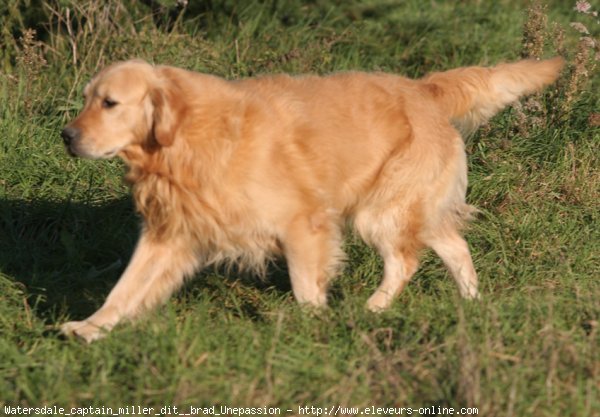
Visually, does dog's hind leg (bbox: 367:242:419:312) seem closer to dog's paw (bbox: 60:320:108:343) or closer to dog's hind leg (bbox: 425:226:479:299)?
dog's hind leg (bbox: 425:226:479:299)

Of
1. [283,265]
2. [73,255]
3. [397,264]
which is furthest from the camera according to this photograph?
[283,265]

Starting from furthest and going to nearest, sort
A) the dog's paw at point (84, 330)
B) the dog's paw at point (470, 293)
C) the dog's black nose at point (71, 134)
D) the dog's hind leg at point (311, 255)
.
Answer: the dog's hind leg at point (311, 255) < the dog's paw at point (470, 293) < the dog's black nose at point (71, 134) < the dog's paw at point (84, 330)

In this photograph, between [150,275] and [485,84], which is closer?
[150,275]

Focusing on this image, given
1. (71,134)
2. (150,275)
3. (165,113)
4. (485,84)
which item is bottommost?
(150,275)

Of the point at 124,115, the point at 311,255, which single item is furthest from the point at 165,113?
the point at 311,255

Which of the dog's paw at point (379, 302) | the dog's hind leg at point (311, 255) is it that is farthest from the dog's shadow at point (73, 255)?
the dog's paw at point (379, 302)

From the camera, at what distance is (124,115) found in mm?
4543

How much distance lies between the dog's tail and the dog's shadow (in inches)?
53.3

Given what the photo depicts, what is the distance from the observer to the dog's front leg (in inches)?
191

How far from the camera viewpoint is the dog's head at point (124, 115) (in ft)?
14.8

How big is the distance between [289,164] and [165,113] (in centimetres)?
66

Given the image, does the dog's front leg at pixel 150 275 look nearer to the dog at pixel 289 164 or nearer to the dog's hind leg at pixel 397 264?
the dog at pixel 289 164

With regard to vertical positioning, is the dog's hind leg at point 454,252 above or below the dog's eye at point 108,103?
below

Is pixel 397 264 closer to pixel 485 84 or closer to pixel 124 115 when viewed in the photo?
pixel 485 84
